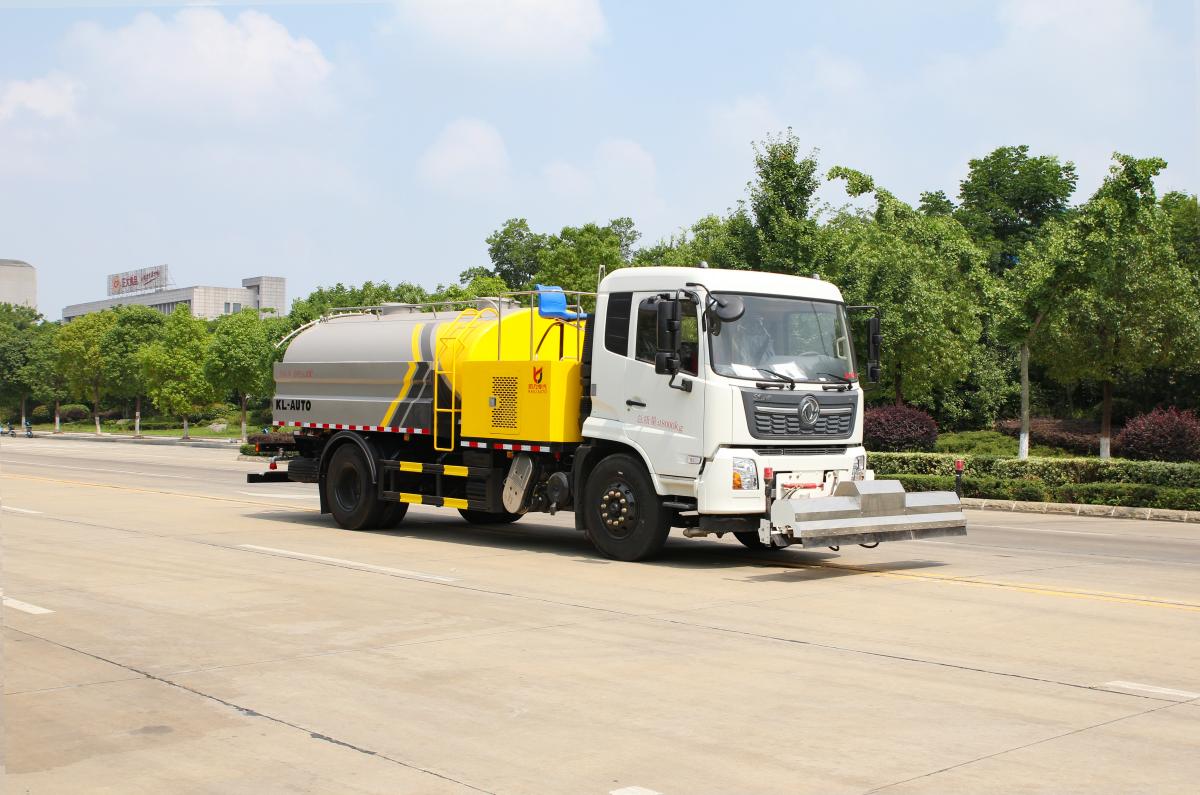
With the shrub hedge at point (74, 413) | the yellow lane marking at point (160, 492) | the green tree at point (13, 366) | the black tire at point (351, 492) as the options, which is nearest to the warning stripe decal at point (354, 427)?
the black tire at point (351, 492)

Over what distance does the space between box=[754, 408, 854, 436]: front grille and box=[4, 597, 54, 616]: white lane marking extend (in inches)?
277

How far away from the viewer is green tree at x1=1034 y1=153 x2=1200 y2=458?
2966cm

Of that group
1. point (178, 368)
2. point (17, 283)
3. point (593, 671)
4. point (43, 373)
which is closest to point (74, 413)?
point (43, 373)

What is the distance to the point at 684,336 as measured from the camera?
12719 mm

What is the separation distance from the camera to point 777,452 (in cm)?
1267

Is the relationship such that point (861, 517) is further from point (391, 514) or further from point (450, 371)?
point (391, 514)

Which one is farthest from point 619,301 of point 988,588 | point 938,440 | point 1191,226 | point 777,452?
point 1191,226

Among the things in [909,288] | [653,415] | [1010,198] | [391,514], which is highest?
[1010,198]

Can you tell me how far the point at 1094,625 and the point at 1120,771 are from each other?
13.8 feet

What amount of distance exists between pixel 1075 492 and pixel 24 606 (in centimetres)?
1873

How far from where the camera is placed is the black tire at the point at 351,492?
16.7 metres

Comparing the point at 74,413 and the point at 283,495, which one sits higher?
the point at 74,413

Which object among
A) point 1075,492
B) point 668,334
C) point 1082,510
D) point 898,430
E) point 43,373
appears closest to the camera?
point 668,334

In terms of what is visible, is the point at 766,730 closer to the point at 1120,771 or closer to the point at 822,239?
the point at 1120,771
